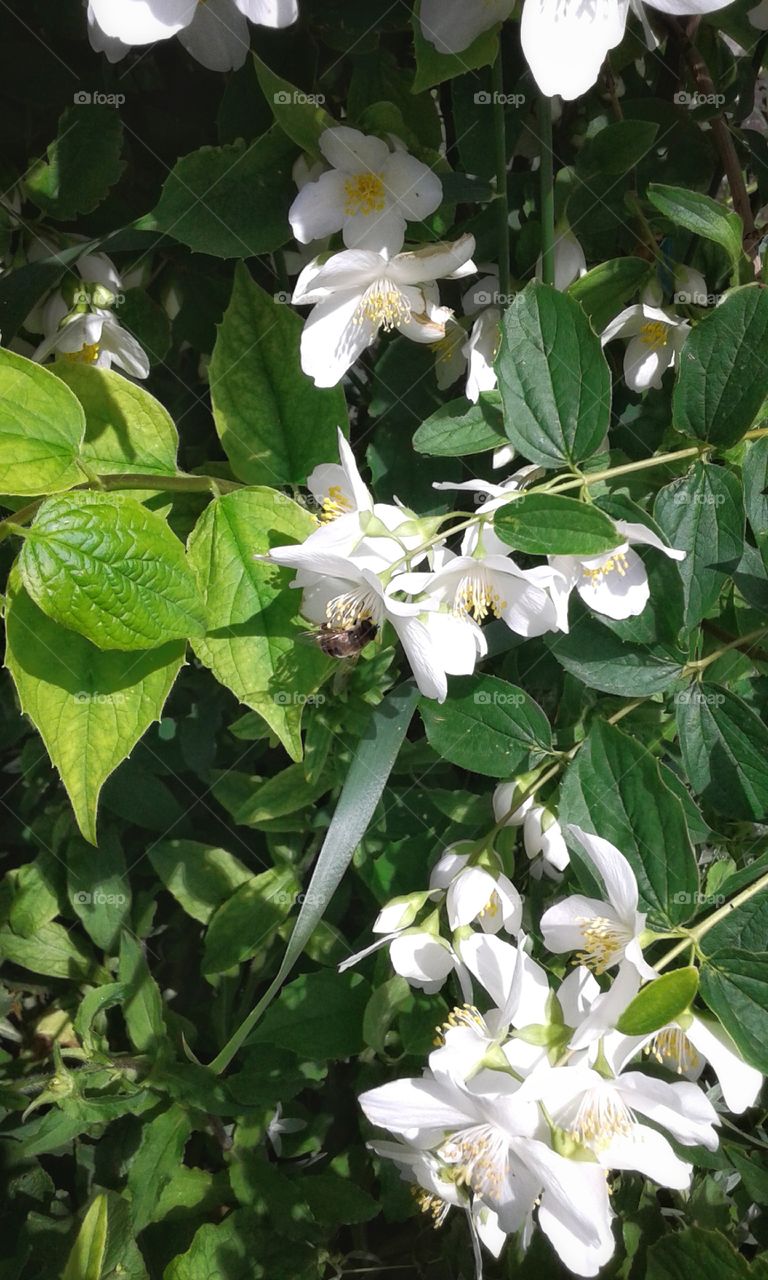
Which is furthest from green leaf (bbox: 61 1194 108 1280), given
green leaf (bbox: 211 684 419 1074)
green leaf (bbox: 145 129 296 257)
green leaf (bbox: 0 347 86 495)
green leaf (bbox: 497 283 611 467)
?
green leaf (bbox: 145 129 296 257)

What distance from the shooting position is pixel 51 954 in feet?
4.45

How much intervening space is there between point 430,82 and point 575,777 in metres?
0.59

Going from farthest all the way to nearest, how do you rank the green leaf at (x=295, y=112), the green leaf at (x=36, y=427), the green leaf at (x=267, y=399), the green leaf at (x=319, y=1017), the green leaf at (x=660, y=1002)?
the green leaf at (x=319, y=1017)
the green leaf at (x=267, y=399)
the green leaf at (x=295, y=112)
the green leaf at (x=36, y=427)
the green leaf at (x=660, y=1002)

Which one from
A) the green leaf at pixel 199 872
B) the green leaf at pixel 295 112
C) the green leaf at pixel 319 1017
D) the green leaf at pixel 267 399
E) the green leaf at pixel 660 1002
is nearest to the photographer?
the green leaf at pixel 660 1002

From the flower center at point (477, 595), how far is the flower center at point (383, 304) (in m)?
0.27

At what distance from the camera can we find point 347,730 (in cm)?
106

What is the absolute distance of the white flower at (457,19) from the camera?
800 mm

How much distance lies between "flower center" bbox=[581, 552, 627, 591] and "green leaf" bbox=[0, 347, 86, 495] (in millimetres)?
417

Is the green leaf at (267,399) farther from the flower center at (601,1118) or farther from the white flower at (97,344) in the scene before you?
the flower center at (601,1118)

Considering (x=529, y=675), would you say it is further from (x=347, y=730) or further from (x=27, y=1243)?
(x=27, y=1243)

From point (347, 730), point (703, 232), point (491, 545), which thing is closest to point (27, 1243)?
point (347, 730)

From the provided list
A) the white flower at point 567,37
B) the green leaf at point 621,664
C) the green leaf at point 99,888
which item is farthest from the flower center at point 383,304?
the green leaf at point 99,888

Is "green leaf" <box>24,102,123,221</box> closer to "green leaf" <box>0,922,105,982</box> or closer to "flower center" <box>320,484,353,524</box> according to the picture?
"flower center" <box>320,484,353,524</box>

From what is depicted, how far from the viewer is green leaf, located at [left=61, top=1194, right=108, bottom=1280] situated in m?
0.91
